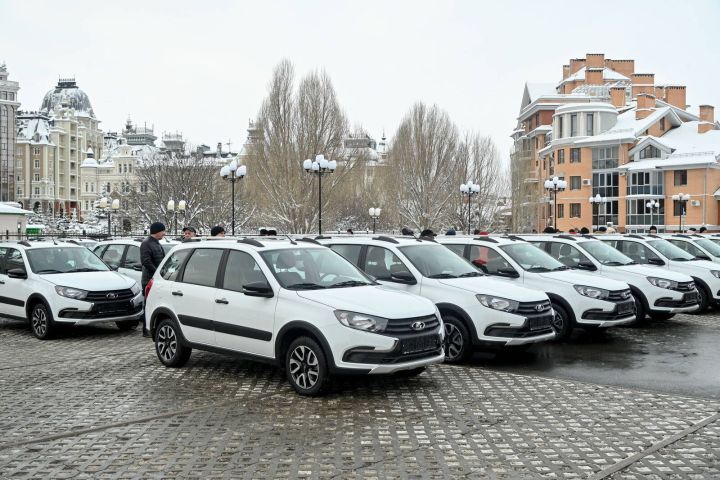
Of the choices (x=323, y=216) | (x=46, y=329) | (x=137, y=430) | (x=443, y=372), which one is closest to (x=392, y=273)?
(x=443, y=372)

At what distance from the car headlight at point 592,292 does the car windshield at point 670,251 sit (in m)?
6.41

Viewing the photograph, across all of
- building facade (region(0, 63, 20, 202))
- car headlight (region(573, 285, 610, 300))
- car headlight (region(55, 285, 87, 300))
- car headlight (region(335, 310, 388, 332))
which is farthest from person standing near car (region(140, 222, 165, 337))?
building facade (region(0, 63, 20, 202))

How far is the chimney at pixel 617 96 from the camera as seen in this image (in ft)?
226

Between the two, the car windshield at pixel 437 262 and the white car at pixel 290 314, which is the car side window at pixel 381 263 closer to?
the car windshield at pixel 437 262

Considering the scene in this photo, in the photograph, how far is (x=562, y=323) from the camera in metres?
12.1

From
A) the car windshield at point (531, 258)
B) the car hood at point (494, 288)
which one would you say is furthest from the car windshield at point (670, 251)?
the car hood at point (494, 288)

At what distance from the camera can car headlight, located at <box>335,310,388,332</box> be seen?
25.8 feet

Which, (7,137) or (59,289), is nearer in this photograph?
→ (59,289)

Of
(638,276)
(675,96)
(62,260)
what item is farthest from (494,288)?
(675,96)

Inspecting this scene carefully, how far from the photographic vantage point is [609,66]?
79.9m

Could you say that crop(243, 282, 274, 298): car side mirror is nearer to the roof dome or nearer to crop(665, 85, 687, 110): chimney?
crop(665, 85, 687, 110): chimney

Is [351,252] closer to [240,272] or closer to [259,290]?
[240,272]

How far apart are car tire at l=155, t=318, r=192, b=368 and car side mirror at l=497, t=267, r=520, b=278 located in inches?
211

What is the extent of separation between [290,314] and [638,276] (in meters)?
8.70
